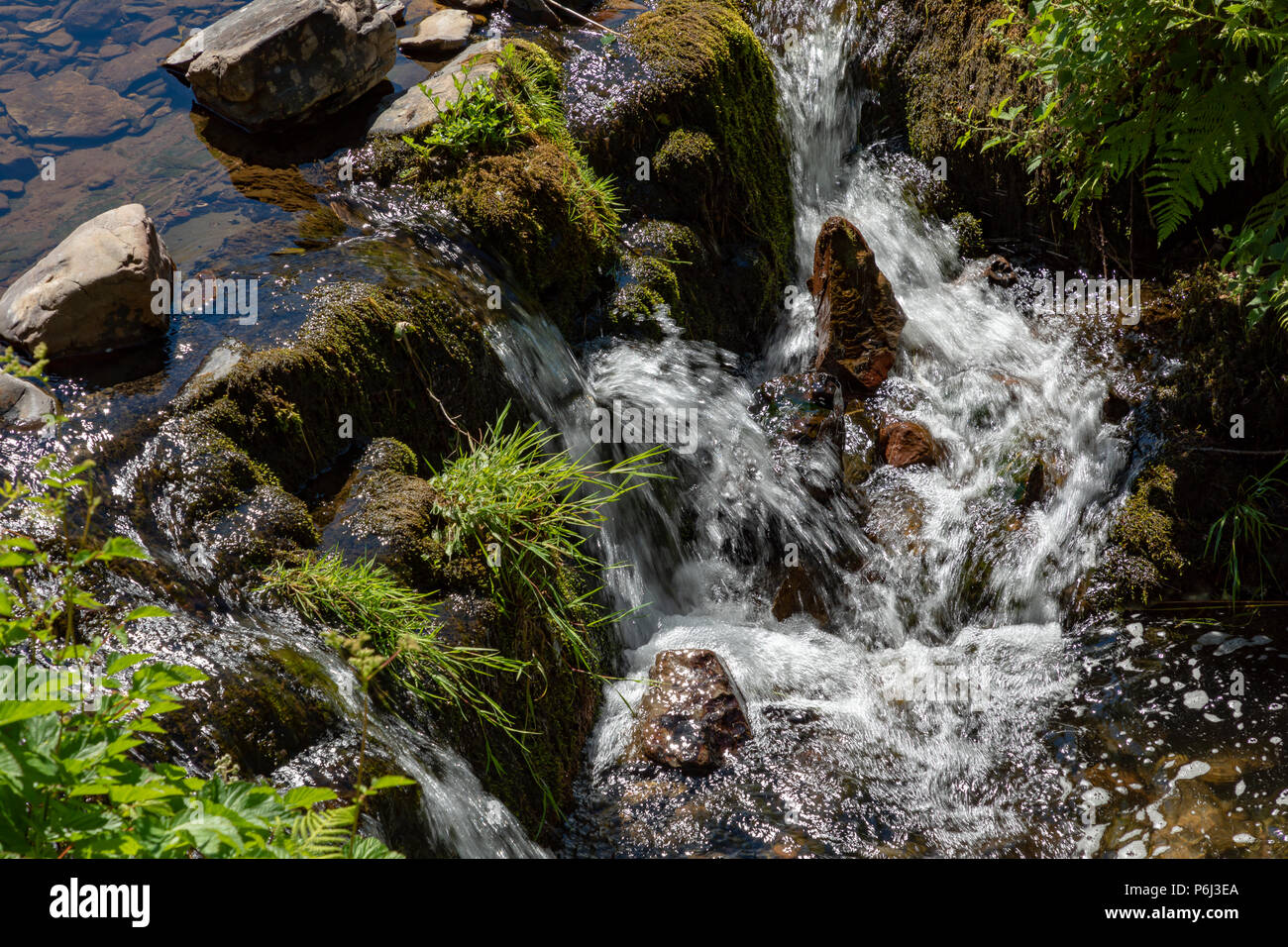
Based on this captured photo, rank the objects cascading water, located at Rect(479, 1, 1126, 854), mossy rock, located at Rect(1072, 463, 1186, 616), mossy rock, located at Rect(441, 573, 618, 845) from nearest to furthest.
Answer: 1. mossy rock, located at Rect(441, 573, 618, 845)
2. cascading water, located at Rect(479, 1, 1126, 854)
3. mossy rock, located at Rect(1072, 463, 1186, 616)

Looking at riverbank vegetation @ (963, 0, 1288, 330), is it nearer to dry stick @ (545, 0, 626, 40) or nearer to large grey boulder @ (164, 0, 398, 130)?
dry stick @ (545, 0, 626, 40)

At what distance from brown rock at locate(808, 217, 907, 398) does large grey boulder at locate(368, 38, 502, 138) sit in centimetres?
251

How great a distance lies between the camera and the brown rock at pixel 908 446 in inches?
224

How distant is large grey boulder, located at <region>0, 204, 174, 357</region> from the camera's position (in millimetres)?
3902

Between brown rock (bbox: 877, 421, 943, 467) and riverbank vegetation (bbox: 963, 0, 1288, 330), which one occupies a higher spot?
riverbank vegetation (bbox: 963, 0, 1288, 330)

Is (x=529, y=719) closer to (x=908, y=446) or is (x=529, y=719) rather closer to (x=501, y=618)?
(x=501, y=618)

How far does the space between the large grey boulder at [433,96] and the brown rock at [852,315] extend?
8.25 feet

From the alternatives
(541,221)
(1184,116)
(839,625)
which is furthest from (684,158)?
(839,625)

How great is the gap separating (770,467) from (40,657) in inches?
155

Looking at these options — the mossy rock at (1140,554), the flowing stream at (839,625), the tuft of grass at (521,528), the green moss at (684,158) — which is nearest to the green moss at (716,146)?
the green moss at (684,158)

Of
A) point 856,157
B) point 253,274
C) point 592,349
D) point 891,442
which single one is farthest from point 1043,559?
point 253,274

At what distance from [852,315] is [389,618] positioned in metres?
3.92

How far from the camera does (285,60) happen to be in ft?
18.2

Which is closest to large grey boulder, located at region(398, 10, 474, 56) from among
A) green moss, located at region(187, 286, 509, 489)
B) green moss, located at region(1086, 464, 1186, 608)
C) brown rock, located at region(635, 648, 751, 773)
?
green moss, located at region(187, 286, 509, 489)
